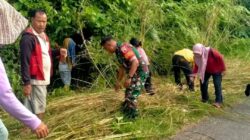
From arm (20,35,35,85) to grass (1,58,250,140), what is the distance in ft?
2.48

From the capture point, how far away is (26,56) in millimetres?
5328

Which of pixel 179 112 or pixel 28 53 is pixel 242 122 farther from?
pixel 28 53

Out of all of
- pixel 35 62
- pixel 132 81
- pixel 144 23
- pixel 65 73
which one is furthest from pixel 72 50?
pixel 35 62

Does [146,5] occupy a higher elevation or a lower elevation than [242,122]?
higher

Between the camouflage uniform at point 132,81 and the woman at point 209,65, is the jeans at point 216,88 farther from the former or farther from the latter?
the camouflage uniform at point 132,81

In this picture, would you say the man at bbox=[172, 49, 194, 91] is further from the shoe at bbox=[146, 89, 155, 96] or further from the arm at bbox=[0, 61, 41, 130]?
the arm at bbox=[0, 61, 41, 130]

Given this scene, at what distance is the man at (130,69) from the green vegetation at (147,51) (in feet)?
0.66

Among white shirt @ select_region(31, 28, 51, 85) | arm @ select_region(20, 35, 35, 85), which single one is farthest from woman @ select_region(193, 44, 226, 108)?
arm @ select_region(20, 35, 35, 85)

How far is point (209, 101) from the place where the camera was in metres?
7.67

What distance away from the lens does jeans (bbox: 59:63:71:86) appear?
27.5ft

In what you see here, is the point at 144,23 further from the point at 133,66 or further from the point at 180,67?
the point at 133,66

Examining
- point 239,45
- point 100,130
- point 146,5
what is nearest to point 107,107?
point 100,130

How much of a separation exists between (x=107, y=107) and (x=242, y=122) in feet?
6.51

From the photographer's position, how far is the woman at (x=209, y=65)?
7.39 meters
